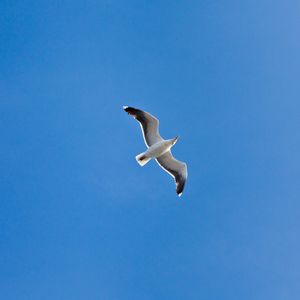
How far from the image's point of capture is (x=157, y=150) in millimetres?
45062

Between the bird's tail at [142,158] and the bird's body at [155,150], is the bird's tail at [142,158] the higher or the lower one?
the lower one

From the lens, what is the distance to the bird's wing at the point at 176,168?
4597 cm

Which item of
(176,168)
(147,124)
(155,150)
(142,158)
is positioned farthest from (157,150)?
(176,168)

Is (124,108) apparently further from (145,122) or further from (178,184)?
(178,184)

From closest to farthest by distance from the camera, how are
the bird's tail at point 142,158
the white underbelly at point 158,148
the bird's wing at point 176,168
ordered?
the white underbelly at point 158,148, the bird's tail at point 142,158, the bird's wing at point 176,168

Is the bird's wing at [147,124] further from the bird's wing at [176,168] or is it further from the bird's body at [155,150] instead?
the bird's wing at [176,168]

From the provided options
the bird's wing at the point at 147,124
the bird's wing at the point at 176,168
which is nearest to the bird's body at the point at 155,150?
the bird's wing at the point at 147,124

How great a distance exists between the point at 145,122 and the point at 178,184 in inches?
139

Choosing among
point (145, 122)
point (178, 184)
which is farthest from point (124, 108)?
point (178, 184)

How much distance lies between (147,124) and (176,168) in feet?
9.02

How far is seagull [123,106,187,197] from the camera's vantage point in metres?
45.0

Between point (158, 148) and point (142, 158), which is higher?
point (158, 148)

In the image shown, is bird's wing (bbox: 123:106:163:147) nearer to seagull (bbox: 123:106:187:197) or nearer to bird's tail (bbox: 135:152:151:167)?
seagull (bbox: 123:106:187:197)

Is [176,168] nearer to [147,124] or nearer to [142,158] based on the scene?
[142,158]
